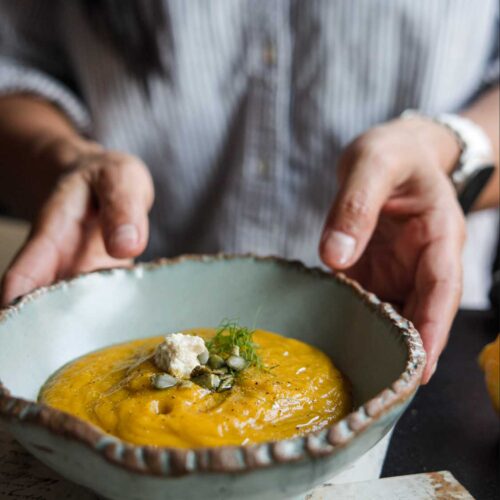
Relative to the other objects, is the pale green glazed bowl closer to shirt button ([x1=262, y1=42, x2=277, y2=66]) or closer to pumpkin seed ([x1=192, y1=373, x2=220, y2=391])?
pumpkin seed ([x1=192, y1=373, x2=220, y2=391])

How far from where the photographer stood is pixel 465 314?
1.58 m

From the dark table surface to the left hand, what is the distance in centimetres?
16

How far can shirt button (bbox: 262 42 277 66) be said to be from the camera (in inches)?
71.2

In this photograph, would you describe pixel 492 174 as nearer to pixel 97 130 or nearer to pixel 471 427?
pixel 471 427

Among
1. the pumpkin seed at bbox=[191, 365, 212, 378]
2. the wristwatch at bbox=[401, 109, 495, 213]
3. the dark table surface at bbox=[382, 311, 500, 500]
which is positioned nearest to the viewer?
the pumpkin seed at bbox=[191, 365, 212, 378]

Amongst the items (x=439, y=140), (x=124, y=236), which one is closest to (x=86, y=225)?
(x=124, y=236)

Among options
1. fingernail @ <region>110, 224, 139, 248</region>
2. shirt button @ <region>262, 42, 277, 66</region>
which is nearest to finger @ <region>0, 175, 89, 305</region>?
fingernail @ <region>110, 224, 139, 248</region>

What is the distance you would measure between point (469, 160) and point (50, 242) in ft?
3.22

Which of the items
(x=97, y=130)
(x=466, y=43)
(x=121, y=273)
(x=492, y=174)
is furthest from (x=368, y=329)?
(x=97, y=130)

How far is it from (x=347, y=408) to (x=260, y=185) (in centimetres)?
106

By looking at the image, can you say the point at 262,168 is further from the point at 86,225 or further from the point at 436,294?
the point at 436,294

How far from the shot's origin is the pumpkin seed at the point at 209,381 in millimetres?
928

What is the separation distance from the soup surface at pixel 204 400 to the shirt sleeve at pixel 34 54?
1.28 m

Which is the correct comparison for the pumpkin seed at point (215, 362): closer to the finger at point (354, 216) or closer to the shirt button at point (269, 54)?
the finger at point (354, 216)
